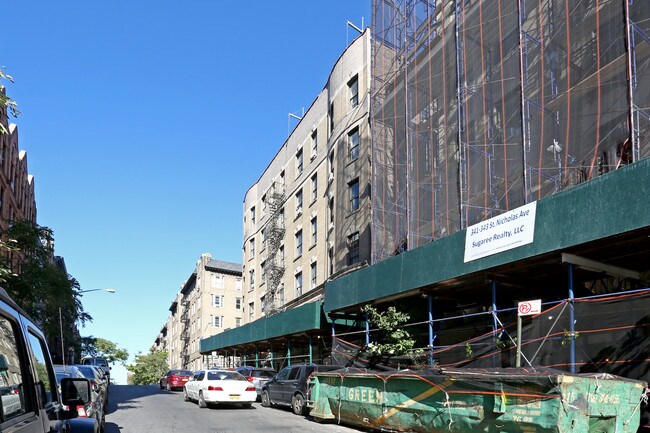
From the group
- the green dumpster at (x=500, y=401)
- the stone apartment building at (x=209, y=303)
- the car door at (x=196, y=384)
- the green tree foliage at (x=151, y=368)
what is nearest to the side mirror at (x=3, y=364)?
the green dumpster at (x=500, y=401)

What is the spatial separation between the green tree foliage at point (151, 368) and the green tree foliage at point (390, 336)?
80.2 meters

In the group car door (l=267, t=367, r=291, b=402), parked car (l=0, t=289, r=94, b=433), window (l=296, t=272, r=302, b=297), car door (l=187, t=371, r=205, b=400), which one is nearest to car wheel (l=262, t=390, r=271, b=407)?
car door (l=267, t=367, r=291, b=402)

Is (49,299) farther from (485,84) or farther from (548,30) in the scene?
(548,30)

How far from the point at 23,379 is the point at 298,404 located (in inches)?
663

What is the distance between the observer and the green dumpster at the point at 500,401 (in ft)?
32.3

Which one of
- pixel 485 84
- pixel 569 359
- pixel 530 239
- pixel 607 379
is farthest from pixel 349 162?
pixel 607 379

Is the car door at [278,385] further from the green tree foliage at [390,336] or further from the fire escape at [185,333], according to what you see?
the fire escape at [185,333]

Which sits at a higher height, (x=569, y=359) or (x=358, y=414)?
(x=569, y=359)

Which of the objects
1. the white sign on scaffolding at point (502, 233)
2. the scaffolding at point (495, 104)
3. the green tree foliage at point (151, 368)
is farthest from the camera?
the green tree foliage at point (151, 368)

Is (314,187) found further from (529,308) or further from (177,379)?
(529,308)

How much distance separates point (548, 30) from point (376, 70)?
10.9 metres

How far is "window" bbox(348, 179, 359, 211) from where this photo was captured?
32.0 metres

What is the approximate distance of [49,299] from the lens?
23.8 m

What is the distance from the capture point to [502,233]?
605 inches
